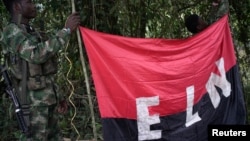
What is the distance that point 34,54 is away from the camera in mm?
3066

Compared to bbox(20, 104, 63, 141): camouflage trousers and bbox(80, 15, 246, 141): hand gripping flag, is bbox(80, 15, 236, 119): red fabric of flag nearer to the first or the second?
bbox(80, 15, 246, 141): hand gripping flag

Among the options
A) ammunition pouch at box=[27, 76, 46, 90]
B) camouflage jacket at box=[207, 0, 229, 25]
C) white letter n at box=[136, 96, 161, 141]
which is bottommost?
white letter n at box=[136, 96, 161, 141]

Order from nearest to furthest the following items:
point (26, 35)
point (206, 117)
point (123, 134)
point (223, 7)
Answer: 1. point (26, 35)
2. point (123, 134)
3. point (206, 117)
4. point (223, 7)

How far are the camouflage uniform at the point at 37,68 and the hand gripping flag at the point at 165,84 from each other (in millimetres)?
359

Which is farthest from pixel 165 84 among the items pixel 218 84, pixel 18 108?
pixel 18 108

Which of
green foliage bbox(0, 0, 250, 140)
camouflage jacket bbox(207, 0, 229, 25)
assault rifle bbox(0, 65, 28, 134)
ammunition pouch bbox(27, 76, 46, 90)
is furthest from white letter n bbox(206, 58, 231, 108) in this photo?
assault rifle bbox(0, 65, 28, 134)

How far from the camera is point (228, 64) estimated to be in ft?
13.7

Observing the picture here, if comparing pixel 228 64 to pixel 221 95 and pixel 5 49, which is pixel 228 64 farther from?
pixel 5 49

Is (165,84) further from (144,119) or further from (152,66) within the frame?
(144,119)

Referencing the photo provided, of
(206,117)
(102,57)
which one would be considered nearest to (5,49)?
(102,57)

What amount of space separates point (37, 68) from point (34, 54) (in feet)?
0.64

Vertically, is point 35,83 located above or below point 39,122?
above

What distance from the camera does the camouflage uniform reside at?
3.09m

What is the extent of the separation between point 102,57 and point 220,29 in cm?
130
